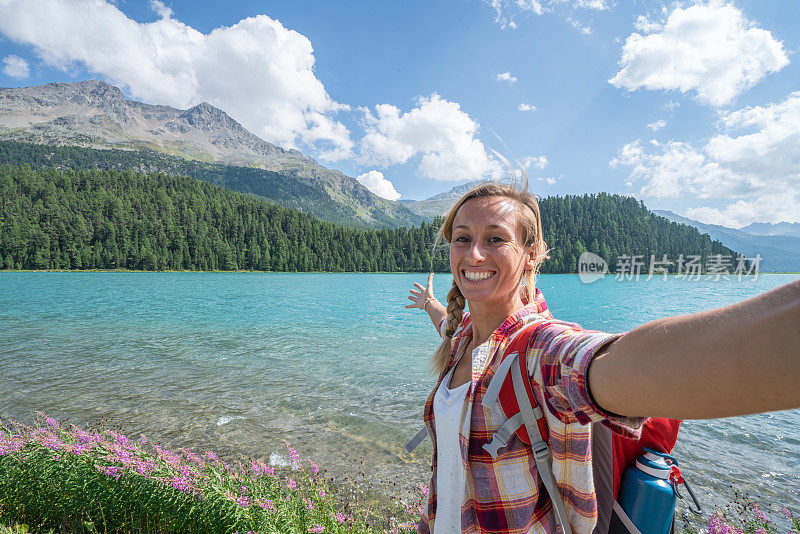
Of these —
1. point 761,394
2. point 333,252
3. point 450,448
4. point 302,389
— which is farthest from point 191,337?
point 333,252

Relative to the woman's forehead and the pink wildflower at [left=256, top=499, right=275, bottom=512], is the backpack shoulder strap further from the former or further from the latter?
the pink wildflower at [left=256, top=499, right=275, bottom=512]

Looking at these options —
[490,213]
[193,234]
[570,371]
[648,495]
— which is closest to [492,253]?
[490,213]

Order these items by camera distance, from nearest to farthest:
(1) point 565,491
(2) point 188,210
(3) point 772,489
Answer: (1) point 565,491 → (3) point 772,489 → (2) point 188,210

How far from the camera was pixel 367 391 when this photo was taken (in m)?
13.3

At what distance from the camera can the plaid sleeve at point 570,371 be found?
133 centimetres

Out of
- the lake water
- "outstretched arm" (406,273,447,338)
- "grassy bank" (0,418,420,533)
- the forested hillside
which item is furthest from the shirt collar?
the forested hillside

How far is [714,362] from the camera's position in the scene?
0.89 meters

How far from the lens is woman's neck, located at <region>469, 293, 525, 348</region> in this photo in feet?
7.82

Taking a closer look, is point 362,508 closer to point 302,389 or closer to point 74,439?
point 74,439

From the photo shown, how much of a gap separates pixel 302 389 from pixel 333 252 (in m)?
152

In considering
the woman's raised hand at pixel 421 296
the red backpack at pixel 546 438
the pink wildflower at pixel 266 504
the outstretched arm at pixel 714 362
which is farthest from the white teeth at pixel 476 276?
the pink wildflower at pixel 266 504

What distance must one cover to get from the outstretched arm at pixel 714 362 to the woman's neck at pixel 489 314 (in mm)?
1135

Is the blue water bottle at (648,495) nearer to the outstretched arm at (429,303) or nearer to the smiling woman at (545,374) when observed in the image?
the smiling woman at (545,374)

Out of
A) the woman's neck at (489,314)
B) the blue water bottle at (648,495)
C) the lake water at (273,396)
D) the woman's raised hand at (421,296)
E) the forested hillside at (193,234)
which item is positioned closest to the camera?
the blue water bottle at (648,495)
